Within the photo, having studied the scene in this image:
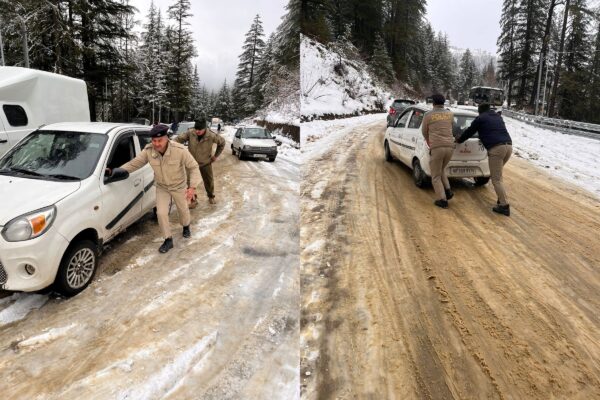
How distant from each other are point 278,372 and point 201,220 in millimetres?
4056

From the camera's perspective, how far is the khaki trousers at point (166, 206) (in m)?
4.83

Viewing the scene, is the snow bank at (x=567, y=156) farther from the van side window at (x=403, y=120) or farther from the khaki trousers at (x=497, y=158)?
the van side window at (x=403, y=120)

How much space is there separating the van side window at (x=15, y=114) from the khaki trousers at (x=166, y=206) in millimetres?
5206

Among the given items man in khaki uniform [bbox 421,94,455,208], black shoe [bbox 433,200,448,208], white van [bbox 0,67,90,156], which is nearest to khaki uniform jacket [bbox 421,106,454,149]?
man in khaki uniform [bbox 421,94,455,208]

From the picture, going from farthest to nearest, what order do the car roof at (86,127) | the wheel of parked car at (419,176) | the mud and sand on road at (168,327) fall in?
the wheel of parked car at (419,176)
the car roof at (86,127)
the mud and sand on road at (168,327)

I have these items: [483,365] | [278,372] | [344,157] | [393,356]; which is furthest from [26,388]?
[344,157]

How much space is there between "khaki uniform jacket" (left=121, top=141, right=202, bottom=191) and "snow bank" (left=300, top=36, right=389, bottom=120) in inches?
203

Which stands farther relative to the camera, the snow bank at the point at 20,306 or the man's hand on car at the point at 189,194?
the man's hand on car at the point at 189,194

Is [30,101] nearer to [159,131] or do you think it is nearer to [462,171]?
[159,131]

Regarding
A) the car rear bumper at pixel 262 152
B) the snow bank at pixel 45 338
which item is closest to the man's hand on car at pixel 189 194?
the snow bank at pixel 45 338

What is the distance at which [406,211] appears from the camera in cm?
510

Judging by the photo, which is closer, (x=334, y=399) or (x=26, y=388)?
(x=334, y=399)

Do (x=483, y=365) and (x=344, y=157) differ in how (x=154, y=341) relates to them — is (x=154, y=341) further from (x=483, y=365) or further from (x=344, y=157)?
(x=344, y=157)

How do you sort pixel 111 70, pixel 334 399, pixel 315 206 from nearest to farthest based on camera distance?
1. pixel 334 399
2. pixel 315 206
3. pixel 111 70
